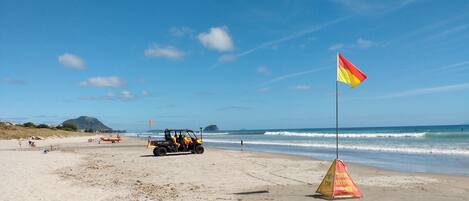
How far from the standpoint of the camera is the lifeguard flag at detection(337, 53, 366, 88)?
10.4m

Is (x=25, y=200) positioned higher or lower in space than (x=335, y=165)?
lower

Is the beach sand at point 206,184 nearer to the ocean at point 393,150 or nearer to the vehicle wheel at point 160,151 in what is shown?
the ocean at point 393,150

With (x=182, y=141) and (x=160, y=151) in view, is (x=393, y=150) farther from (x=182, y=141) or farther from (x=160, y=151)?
(x=160, y=151)

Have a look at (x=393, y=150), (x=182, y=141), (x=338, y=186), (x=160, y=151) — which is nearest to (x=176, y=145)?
(x=182, y=141)

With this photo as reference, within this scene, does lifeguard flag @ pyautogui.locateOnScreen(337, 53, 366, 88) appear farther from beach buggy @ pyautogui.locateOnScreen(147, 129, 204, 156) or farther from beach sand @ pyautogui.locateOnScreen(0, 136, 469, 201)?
beach buggy @ pyautogui.locateOnScreen(147, 129, 204, 156)

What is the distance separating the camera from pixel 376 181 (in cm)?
1334

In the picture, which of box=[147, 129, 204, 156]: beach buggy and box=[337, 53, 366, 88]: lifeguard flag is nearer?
box=[337, 53, 366, 88]: lifeguard flag

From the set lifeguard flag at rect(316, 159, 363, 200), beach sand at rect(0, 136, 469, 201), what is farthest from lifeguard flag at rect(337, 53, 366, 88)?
beach sand at rect(0, 136, 469, 201)

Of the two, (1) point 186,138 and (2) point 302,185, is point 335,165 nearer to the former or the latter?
(2) point 302,185

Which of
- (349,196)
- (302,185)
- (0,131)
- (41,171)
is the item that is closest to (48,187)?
(41,171)

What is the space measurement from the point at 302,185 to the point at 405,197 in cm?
287

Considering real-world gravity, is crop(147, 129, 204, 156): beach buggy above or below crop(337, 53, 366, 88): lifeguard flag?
below

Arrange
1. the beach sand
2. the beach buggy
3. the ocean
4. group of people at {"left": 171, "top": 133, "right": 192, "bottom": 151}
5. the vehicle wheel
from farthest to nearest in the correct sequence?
group of people at {"left": 171, "top": 133, "right": 192, "bottom": 151} < the beach buggy < the vehicle wheel < the ocean < the beach sand

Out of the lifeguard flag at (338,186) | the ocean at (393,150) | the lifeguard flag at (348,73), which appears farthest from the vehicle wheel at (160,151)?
the lifeguard flag at (348,73)
